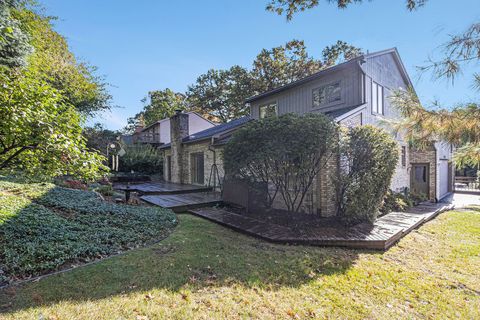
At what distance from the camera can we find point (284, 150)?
20.4 ft

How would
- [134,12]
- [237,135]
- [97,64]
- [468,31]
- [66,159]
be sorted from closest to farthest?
[66,159] → [468,31] → [237,135] → [134,12] → [97,64]

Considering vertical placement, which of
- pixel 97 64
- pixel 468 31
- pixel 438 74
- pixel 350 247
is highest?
pixel 97 64

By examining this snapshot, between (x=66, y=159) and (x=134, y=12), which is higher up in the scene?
(x=134, y=12)

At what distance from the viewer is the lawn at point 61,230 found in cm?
365

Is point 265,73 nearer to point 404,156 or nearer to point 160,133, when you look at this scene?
point 160,133

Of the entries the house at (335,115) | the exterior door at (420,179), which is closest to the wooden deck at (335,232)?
the house at (335,115)

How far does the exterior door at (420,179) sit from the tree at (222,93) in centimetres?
1702

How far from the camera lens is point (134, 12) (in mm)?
8477

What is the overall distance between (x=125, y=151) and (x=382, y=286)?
66.0 feet

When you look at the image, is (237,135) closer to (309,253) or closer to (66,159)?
(309,253)

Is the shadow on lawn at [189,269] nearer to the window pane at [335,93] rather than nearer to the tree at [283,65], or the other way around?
the window pane at [335,93]

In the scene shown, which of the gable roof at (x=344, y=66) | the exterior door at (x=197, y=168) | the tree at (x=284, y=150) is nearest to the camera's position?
the tree at (x=284, y=150)

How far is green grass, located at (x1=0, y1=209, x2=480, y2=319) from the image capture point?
111 inches

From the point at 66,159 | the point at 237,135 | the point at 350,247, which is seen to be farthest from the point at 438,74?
the point at 66,159
